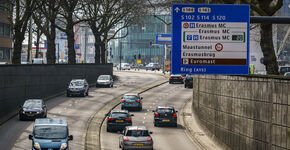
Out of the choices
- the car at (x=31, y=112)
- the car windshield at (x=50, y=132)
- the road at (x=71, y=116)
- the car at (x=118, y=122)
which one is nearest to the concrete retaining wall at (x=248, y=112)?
the car at (x=118, y=122)

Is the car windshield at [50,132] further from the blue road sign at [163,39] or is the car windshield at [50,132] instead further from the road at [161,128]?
the blue road sign at [163,39]

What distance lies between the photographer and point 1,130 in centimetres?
3603

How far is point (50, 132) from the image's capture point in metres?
27.6

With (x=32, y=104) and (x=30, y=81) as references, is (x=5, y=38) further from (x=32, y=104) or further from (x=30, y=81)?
(x=32, y=104)

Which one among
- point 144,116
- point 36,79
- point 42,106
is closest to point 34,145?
point 42,106

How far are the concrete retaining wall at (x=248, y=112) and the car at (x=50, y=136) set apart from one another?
9192mm

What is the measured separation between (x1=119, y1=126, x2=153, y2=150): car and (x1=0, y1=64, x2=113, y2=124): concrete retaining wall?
13926 millimetres

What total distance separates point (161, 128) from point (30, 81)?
15.8m

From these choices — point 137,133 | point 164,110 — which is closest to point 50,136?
point 137,133

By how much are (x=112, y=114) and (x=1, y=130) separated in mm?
8039

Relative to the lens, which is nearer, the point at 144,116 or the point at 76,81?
the point at 144,116

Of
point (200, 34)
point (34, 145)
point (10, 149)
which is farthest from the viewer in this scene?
point (10, 149)

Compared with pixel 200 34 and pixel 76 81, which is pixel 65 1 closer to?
pixel 76 81

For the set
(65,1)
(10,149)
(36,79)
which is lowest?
(10,149)
